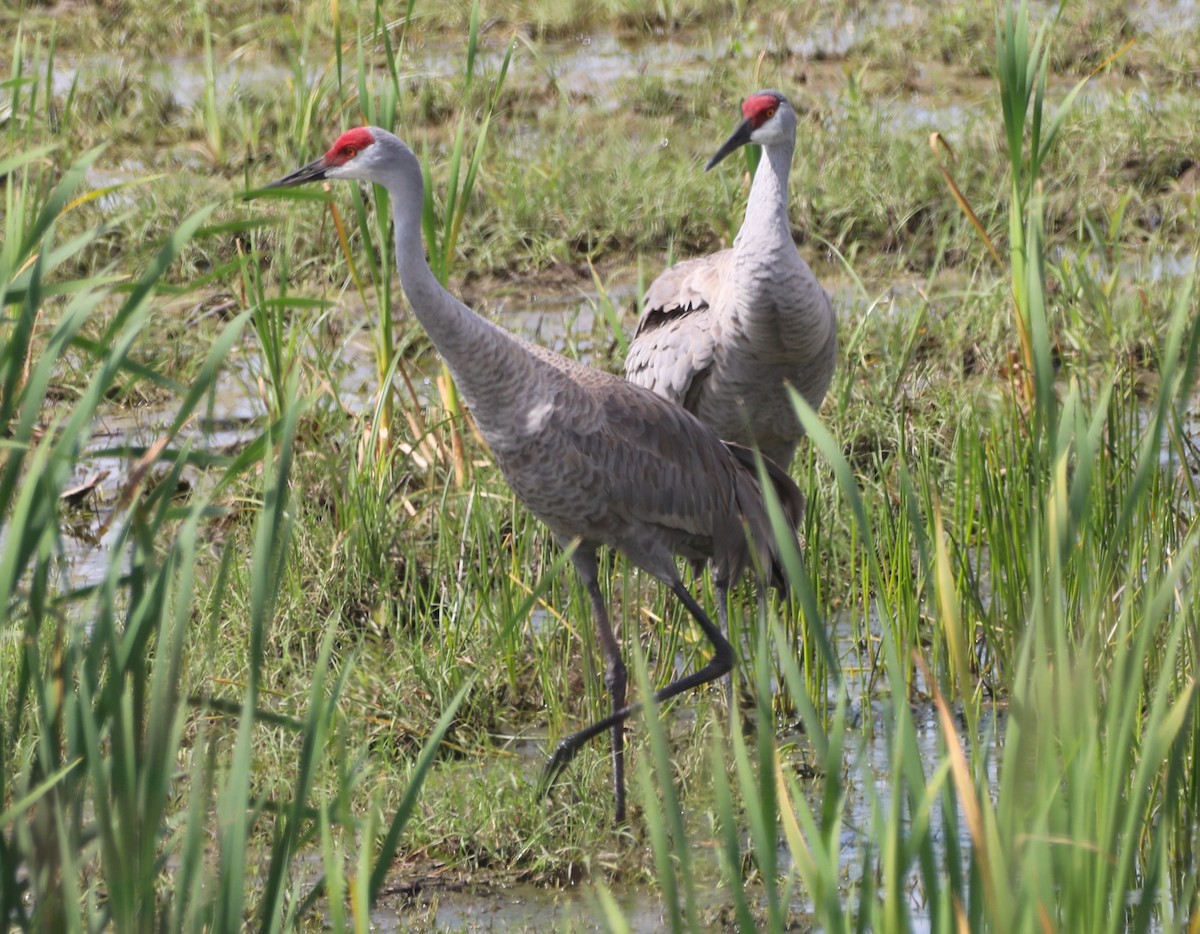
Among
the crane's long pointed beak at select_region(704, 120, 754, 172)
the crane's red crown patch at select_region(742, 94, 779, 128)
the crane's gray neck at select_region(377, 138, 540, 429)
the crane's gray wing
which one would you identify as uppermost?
the crane's red crown patch at select_region(742, 94, 779, 128)

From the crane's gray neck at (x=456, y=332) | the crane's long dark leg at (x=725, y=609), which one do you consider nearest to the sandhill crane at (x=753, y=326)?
the crane's long dark leg at (x=725, y=609)

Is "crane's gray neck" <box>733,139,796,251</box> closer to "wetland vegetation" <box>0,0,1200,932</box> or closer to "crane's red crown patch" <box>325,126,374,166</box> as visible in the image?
"wetland vegetation" <box>0,0,1200,932</box>

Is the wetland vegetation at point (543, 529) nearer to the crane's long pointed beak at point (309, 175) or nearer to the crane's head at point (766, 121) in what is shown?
the crane's long pointed beak at point (309, 175)

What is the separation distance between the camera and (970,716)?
220cm

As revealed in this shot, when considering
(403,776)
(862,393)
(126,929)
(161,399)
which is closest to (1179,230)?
(862,393)

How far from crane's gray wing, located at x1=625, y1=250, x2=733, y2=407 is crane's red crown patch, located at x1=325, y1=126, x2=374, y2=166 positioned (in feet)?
3.65

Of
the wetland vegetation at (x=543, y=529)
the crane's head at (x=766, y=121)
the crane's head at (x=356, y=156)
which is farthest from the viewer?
the crane's head at (x=766, y=121)

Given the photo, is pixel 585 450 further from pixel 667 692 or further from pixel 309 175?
pixel 309 175

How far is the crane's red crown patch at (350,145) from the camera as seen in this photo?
11.9ft

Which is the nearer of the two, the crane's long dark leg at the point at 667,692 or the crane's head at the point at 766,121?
the crane's long dark leg at the point at 667,692

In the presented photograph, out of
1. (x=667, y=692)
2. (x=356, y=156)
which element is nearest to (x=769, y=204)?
(x=356, y=156)

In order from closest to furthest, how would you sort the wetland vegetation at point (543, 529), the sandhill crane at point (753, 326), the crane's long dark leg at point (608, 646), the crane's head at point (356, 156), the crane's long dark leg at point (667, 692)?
the wetland vegetation at point (543, 529), the crane's long dark leg at point (667, 692), the crane's head at point (356, 156), the crane's long dark leg at point (608, 646), the sandhill crane at point (753, 326)

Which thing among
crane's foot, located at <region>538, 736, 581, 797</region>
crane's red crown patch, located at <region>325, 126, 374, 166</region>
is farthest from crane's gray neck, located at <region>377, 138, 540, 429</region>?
crane's foot, located at <region>538, 736, 581, 797</region>

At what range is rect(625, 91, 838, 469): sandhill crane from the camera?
4.25 meters
